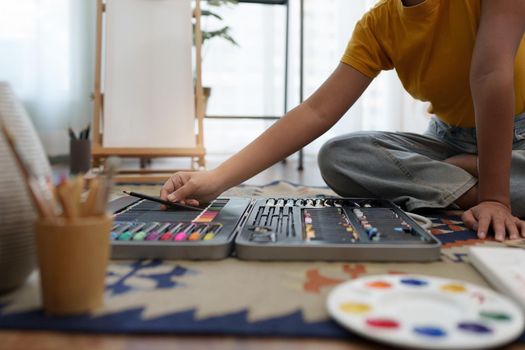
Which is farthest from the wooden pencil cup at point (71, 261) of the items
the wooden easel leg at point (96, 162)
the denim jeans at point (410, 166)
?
the wooden easel leg at point (96, 162)

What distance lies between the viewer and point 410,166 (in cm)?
103

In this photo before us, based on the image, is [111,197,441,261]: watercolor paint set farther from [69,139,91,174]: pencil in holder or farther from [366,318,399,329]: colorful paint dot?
[69,139,91,174]: pencil in holder

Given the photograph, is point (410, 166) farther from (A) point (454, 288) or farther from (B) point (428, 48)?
(A) point (454, 288)

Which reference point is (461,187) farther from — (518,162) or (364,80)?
(364,80)

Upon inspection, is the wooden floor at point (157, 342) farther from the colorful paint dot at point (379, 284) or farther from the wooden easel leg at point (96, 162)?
the wooden easel leg at point (96, 162)

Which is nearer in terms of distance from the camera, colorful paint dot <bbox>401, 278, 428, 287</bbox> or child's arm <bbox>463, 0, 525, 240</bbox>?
colorful paint dot <bbox>401, 278, 428, 287</bbox>

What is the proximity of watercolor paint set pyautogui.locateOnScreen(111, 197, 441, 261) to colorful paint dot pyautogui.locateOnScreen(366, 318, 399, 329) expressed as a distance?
0.20m

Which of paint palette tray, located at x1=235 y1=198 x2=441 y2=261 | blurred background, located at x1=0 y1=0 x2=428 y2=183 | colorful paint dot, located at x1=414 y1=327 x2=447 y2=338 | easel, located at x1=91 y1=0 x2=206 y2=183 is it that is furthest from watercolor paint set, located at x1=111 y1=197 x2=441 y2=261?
blurred background, located at x1=0 y1=0 x2=428 y2=183

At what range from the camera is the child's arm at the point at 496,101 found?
0.75 m

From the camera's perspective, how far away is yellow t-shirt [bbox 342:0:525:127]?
90 centimetres

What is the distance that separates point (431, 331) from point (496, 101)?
521 millimetres

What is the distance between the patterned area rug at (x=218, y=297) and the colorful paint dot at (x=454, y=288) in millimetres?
69

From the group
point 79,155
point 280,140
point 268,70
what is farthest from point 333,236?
point 268,70

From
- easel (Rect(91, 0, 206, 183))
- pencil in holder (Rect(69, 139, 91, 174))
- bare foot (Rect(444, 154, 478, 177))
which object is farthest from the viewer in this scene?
pencil in holder (Rect(69, 139, 91, 174))
